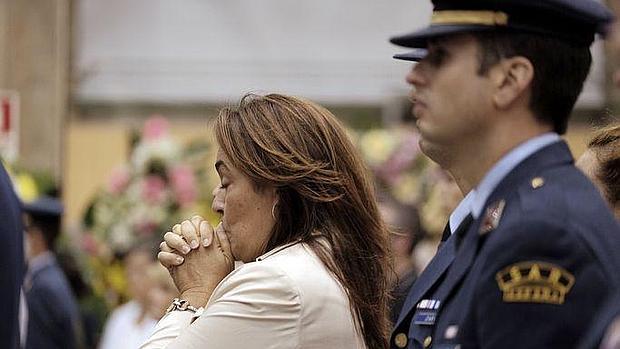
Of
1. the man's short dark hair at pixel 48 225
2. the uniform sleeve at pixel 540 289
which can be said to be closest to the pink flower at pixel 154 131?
the man's short dark hair at pixel 48 225

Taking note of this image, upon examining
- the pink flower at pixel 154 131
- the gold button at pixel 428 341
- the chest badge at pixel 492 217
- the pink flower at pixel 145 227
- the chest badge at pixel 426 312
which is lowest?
the pink flower at pixel 145 227

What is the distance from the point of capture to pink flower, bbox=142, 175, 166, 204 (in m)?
8.98

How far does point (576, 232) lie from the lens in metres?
2.56

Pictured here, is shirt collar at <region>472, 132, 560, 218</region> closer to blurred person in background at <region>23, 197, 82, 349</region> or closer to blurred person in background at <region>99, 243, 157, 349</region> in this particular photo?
blurred person in background at <region>99, 243, 157, 349</region>

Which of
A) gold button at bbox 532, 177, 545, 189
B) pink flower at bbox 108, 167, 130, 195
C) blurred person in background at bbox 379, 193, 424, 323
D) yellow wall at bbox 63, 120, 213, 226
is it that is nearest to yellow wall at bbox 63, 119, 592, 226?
yellow wall at bbox 63, 120, 213, 226

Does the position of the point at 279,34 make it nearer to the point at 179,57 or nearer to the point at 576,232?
the point at 179,57

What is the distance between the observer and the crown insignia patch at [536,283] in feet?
8.23

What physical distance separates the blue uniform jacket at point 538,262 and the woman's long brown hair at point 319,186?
2.73ft

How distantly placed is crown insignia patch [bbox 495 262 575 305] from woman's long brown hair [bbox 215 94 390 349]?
1048 mm

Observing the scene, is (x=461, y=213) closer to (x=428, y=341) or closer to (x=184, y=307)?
(x=428, y=341)

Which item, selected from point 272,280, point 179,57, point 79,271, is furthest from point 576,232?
point 179,57

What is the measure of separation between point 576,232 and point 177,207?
642 centimetres

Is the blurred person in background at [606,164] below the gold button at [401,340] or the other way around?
the other way around

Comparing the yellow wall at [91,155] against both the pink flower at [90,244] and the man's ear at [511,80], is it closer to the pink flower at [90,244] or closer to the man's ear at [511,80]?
the pink flower at [90,244]
